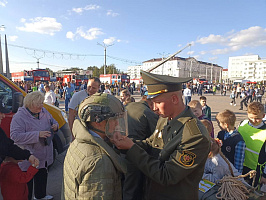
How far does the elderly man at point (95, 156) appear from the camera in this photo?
1072mm

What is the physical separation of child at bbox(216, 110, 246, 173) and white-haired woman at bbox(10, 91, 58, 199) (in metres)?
2.64

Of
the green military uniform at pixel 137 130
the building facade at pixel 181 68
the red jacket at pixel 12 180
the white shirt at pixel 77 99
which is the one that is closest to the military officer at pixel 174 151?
the green military uniform at pixel 137 130

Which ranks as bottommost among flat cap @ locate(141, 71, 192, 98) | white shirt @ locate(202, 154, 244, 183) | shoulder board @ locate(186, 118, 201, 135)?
white shirt @ locate(202, 154, 244, 183)

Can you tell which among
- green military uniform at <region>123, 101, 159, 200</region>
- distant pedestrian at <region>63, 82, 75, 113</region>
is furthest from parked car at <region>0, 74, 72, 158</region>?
distant pedestrian at <region>63, 82, 75, 113</region>

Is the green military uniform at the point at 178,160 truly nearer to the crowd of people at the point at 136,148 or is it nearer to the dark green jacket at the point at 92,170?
the crowd of people at the point at 136,148

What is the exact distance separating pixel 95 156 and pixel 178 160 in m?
0.59

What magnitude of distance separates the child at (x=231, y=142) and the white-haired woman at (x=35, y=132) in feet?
8.65

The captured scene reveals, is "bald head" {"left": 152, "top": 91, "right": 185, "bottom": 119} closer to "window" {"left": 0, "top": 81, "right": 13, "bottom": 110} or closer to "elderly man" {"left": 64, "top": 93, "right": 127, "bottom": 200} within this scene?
"elderly man" {"left": 64, "top": 93, "right": 127, "bottom": 200}

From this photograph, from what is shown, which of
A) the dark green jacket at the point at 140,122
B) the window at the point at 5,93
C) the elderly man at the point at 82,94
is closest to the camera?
the dark green jacket at the point at 140,122

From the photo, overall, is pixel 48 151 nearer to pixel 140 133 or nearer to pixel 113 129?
pixel 140 133

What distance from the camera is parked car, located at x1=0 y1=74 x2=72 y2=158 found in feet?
10.4

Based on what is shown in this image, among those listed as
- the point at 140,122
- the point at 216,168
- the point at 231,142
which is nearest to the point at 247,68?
the point at 231,142

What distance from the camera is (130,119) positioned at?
2492 mm

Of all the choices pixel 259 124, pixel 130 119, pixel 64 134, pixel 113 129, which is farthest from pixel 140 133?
pixel 64 134
